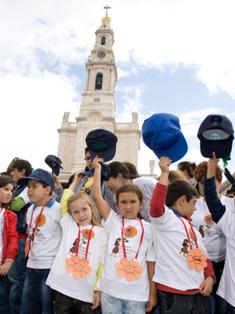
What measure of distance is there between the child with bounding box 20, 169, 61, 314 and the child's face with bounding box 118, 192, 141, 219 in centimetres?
79

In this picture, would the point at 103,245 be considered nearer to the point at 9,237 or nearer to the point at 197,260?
the point at 197,260

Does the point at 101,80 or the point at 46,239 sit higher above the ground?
the point at 101,80

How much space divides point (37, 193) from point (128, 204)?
42.7 inches

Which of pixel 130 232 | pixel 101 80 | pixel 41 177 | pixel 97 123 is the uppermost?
pixel 101 80

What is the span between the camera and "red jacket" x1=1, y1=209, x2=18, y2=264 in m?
3.22

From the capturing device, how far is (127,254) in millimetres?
2529

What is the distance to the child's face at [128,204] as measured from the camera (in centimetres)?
269

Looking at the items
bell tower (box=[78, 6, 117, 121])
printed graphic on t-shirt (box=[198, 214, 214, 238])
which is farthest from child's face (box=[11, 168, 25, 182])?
bell tower (box=[78, 6, 117, 121])

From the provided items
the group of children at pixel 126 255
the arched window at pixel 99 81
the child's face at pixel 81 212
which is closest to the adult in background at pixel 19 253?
the group of children at pixel 126 255

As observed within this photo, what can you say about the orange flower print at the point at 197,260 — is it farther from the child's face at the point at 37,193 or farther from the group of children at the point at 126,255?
the child's face at the point at 37,193

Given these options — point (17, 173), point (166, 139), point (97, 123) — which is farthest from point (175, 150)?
point (97, 123)

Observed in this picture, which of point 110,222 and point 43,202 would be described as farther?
point 43,202

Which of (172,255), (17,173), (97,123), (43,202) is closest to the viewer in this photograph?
(172,255)

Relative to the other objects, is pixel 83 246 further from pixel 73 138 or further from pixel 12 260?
pixel 73 138
